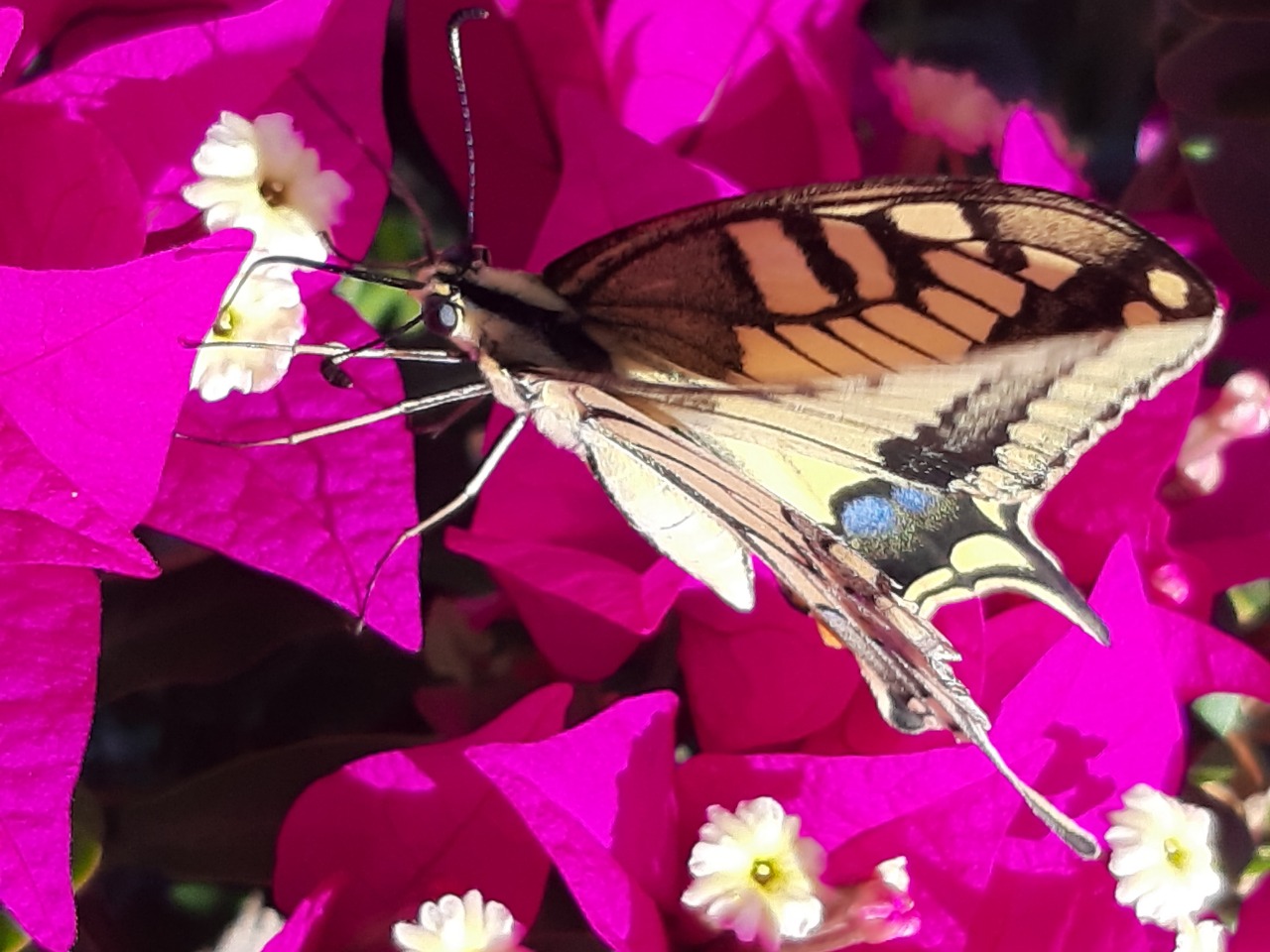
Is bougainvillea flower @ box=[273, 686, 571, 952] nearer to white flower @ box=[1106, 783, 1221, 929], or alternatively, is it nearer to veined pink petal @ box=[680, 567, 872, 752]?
veined pink petal @ box=[680, 567, 872, 752]

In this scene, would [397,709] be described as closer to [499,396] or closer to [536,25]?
[499,396]

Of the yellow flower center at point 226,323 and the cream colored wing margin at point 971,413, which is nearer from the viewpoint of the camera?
the cream colored wing margin at point 971,413

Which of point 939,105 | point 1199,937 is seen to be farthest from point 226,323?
point 1199,937

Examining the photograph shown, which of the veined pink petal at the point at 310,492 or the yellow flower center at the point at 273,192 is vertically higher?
the yellow flower center at the point at 273,192

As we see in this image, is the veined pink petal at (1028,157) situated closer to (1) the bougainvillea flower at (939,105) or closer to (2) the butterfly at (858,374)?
(1) the bougainvillea flower at (939,105)

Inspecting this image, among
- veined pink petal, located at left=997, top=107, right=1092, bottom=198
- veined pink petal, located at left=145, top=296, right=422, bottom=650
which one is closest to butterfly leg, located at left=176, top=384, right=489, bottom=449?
veined pink petal, located at left=145, top=296, right=422, bottom=650

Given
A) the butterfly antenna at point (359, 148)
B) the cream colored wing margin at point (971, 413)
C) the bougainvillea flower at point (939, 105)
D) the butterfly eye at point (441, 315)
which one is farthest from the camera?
the bougainvillea flower at point (939, 105)

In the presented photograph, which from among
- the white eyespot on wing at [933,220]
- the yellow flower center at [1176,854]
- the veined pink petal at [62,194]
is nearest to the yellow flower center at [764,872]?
the yellow flower center at [1176,854]
